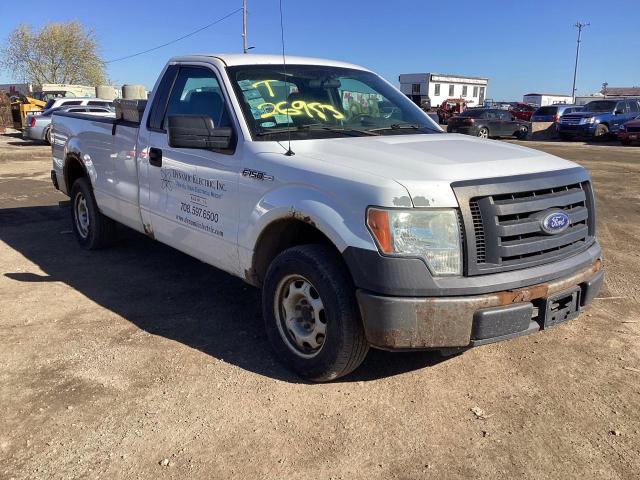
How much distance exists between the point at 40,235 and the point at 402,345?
5829mm

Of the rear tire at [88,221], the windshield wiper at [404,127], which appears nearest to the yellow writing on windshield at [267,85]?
the windshield wiper at [404,127]

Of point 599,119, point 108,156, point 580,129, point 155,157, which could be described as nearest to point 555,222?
point 155,157

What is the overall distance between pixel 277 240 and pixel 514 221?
4.86 ft

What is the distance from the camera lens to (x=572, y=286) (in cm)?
329

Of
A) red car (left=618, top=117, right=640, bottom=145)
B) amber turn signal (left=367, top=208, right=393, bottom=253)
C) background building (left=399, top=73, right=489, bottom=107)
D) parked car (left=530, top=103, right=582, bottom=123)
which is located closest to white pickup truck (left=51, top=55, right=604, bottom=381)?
amber turn signal (left=367, top=208, right=393, bottom=253)

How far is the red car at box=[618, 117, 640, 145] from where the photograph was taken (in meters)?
22.7

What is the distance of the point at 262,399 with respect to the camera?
3.33 meters

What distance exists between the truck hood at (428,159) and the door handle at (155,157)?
1473 mm

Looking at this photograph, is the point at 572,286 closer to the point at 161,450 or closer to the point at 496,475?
the point at 496,475

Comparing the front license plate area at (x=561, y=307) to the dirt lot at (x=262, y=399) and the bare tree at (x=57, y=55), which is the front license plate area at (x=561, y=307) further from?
the bare tree at (x=57, y=55)

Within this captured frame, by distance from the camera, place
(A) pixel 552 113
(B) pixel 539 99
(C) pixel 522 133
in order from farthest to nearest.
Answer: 1. (B) pixel 539 99
2. (A) pixel 552 113
3. (C) pixel 522 133

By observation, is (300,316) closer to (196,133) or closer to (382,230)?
(382,230)

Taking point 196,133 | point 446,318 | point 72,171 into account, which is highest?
point 196,133

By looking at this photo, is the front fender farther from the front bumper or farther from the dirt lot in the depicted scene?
the front bumper
